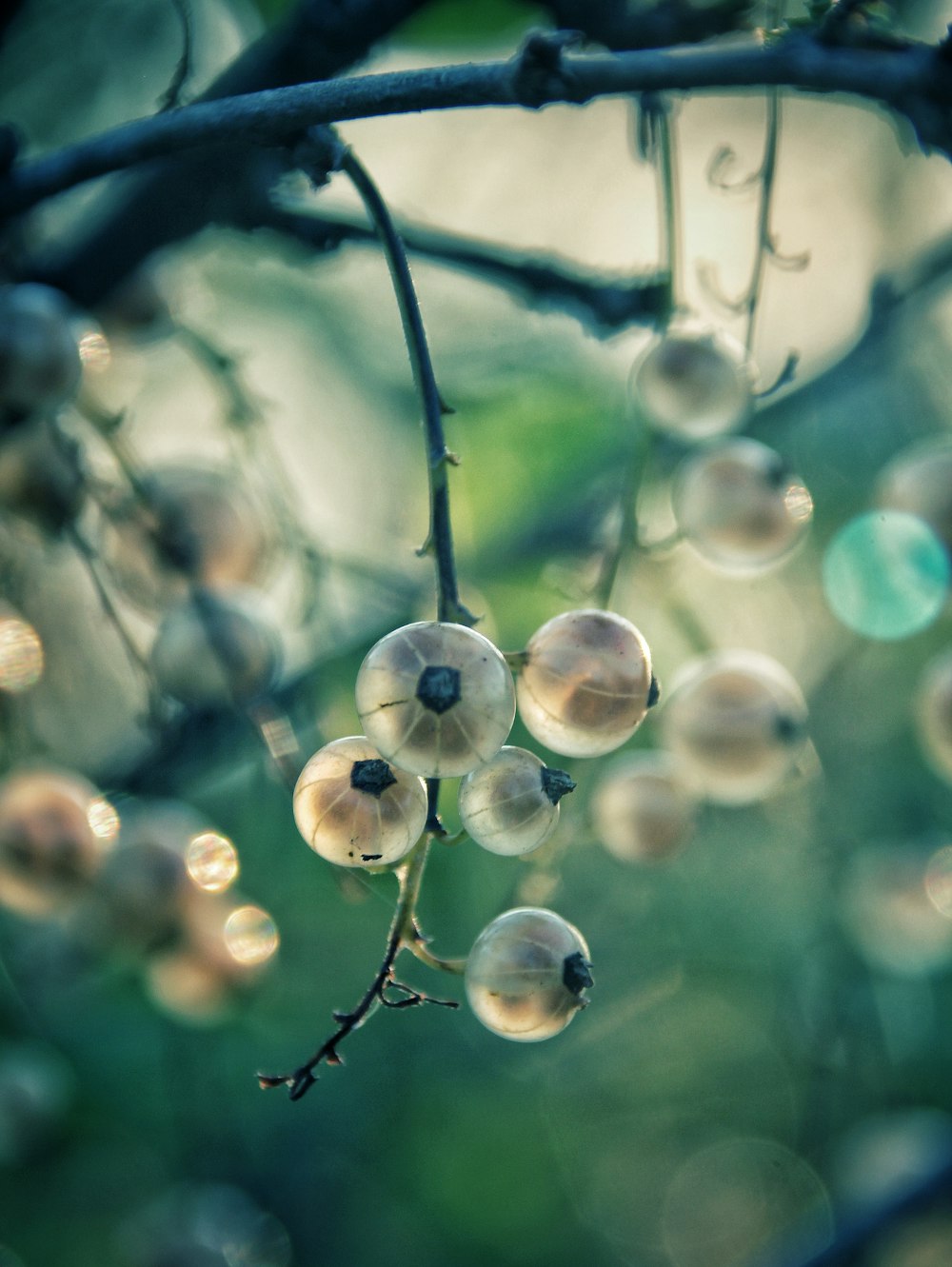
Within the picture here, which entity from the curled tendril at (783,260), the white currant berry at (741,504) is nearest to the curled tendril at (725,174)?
the curled tendril at (783,260)

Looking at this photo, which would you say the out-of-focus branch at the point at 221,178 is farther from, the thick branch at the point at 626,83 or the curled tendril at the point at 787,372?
the curled tendril at the point at 787,372

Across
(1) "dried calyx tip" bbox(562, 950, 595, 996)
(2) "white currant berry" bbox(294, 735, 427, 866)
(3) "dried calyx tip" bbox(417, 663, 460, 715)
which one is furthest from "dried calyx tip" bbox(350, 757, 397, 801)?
(1) "dried calyx tip" bbox(562, 950, 595, 996)

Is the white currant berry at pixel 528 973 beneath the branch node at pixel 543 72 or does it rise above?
beneath

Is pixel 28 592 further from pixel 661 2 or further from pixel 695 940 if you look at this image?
pixel 695 940

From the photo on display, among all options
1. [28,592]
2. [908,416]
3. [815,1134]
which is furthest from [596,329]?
[908,416]

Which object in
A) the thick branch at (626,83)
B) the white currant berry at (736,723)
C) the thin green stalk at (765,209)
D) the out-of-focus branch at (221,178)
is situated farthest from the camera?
the white currant berry at (736,723)

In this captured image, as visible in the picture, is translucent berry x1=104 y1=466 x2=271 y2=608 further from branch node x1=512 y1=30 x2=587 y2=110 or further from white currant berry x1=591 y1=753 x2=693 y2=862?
branch node x1=512 y1=30 x2=587 y2=110

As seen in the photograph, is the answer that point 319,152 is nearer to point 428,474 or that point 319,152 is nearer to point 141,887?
point 428,474
